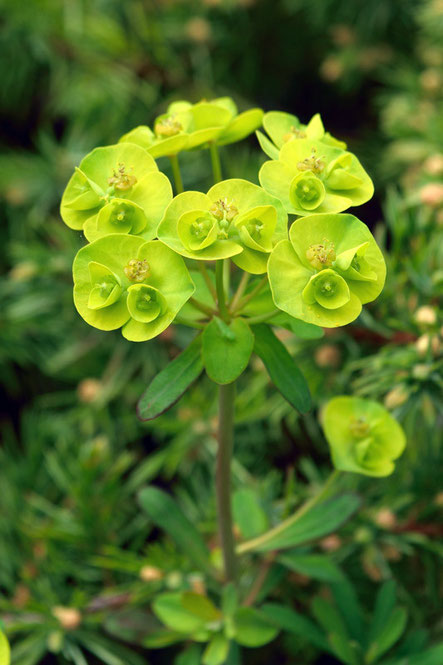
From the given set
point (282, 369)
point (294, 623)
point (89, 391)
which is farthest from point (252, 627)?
point (89, 391)

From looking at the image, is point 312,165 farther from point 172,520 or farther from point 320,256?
point 172,520

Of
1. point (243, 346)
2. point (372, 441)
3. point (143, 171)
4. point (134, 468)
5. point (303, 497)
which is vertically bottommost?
point (134, 468)

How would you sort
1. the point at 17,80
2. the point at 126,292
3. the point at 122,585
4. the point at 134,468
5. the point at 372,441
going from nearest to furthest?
1. the point at 126,292
2. the point at 372,441
3. the point at 122,585
4. the point at 134,468
5. the point at 17,80

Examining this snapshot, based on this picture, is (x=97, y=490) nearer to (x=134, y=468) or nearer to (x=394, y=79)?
(x=134, y=468)

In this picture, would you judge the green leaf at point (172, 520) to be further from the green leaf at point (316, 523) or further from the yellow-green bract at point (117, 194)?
the yellow-green bract at point (117, 194)

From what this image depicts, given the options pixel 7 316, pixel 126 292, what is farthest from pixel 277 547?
pixel 7 316
